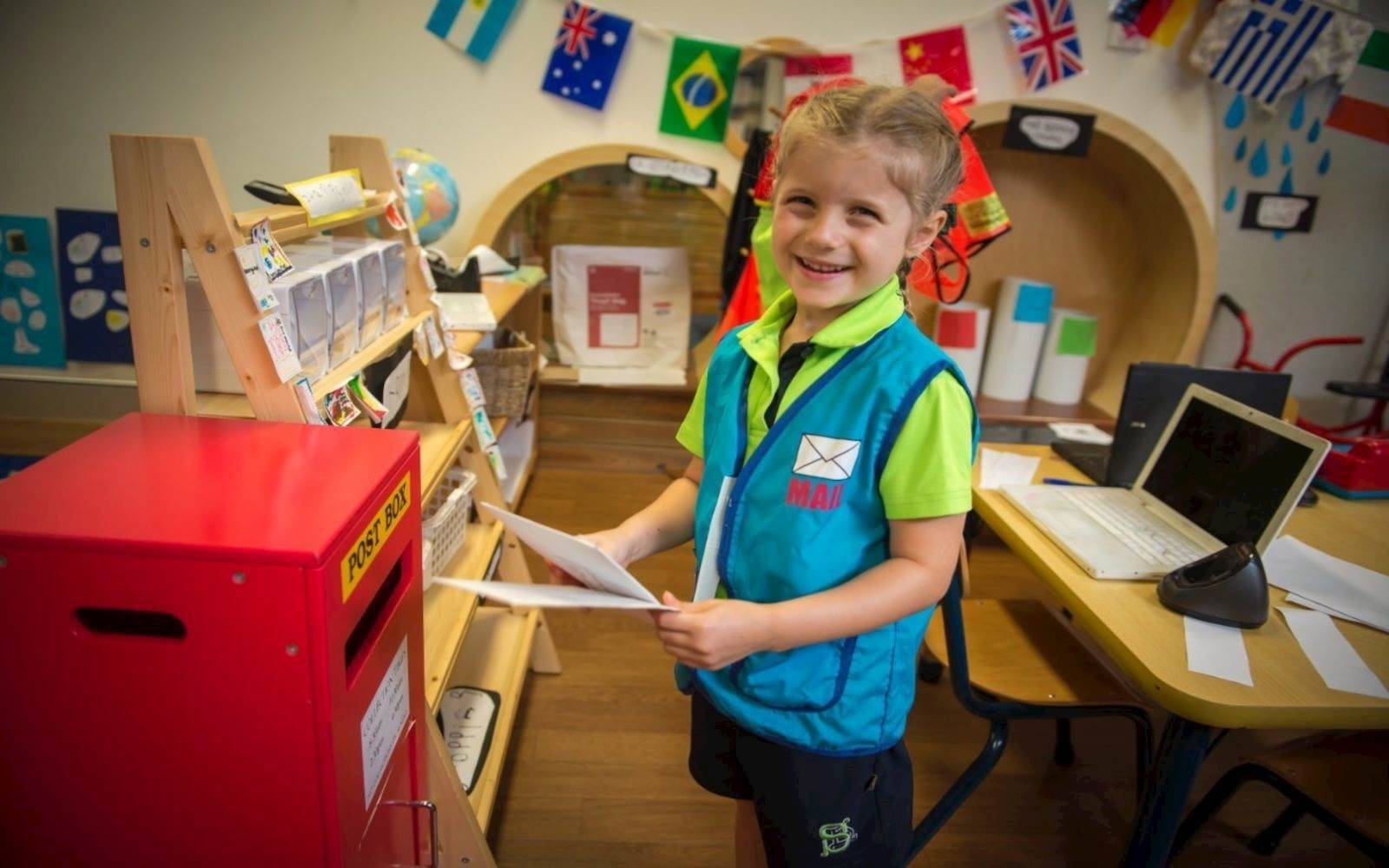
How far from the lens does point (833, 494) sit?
3.15 feet

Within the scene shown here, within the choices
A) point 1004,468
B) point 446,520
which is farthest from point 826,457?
point 1004,468

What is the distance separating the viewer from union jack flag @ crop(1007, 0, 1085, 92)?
2656 mm

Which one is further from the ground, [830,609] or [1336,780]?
[830,609]

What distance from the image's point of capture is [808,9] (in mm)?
2645

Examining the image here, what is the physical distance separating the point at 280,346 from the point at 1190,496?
5.10 ft

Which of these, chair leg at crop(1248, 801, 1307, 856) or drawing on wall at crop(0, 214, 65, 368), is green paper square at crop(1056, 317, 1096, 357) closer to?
chair leg at crop(1248, 801, 1307, 856)

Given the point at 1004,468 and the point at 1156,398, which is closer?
the point at 1156,398

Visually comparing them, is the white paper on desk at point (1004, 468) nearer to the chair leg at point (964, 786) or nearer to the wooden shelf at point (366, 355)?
the chair leg at point (964, 786)

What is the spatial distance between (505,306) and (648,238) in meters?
1.13

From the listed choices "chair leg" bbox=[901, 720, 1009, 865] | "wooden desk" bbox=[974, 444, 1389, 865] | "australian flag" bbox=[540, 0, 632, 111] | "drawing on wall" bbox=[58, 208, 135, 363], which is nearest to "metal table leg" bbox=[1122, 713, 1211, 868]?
"wooden desk" bbox=[974, 444, 1389, 865]

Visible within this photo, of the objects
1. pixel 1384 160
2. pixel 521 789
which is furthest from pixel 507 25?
pixel 1384 160

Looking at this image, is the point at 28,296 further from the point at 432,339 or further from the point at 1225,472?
the point at 1225,472

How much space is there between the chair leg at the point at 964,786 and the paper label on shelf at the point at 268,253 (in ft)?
4.49

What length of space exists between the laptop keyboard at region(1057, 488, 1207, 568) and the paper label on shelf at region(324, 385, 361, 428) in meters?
1.33
